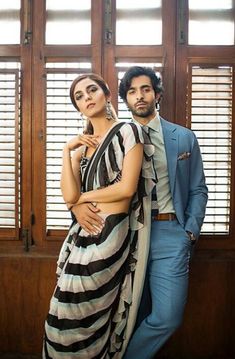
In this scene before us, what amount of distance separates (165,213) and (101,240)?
385mm

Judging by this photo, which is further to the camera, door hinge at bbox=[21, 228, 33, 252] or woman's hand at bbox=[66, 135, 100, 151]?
door hinge at bbox=[21, 228, 33, 252]

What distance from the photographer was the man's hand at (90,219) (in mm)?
1842

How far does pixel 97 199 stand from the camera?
1836 mm

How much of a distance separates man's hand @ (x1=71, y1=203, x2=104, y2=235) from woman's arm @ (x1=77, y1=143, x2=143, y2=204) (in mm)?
84

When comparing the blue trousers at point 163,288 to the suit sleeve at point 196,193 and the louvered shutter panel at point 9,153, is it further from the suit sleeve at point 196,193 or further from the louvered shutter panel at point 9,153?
the louvered shutter panel at point 9,153

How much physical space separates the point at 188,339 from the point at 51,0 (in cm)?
219

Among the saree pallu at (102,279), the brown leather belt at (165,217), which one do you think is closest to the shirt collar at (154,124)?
the saree pallu at (102,279)

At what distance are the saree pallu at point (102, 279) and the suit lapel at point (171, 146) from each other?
0.50 feet

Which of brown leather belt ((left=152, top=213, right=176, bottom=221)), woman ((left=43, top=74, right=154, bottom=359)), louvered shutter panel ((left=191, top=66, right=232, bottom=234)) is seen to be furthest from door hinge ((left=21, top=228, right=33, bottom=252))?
louvered shutter panel ((left=191, top=66, right=232, bottom=234))

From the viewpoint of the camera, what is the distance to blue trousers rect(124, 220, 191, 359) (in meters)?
1.92

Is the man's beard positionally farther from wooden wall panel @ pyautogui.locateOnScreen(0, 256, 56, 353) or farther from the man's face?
wooden wall panel @ pyautogui.locateOnScreen(0, 256, 56, 353)

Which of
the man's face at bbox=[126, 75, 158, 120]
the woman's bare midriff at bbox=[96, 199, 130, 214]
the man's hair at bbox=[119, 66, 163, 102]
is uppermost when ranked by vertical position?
the man's hair at bbox=[119, 66, 163, 102]

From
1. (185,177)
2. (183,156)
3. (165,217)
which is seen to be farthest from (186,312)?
(183,156)

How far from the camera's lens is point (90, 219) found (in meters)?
1.85
